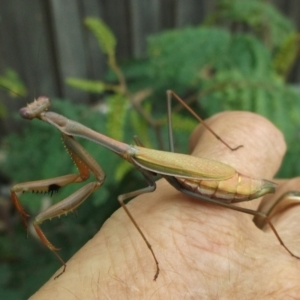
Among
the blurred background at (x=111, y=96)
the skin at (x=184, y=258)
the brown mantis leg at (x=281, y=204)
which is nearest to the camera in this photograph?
the skin at (x=184, y=258)

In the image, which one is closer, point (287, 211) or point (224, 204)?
point (224, 204)

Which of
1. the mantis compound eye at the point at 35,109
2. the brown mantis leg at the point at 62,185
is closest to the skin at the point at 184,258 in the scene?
the brown mantis leg at the point at 62,185

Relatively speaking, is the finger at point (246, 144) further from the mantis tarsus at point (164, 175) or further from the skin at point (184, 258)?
the mantis tarsus at point (164, 175)

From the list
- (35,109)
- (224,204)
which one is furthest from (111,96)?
(224,204)

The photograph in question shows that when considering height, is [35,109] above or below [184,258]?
above

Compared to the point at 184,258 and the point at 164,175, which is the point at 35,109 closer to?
the point at 164,175

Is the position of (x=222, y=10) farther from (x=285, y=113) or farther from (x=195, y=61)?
(x=285, y=113)

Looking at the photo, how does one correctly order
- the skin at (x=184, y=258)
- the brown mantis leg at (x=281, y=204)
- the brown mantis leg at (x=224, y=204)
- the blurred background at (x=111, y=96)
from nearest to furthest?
the skin at (x=184, y=258) < the brown mantis leg at (x=224, y=204) < the brown mantis leg at (x=281, y=204) < the blurred background at (x=111, y=96)
